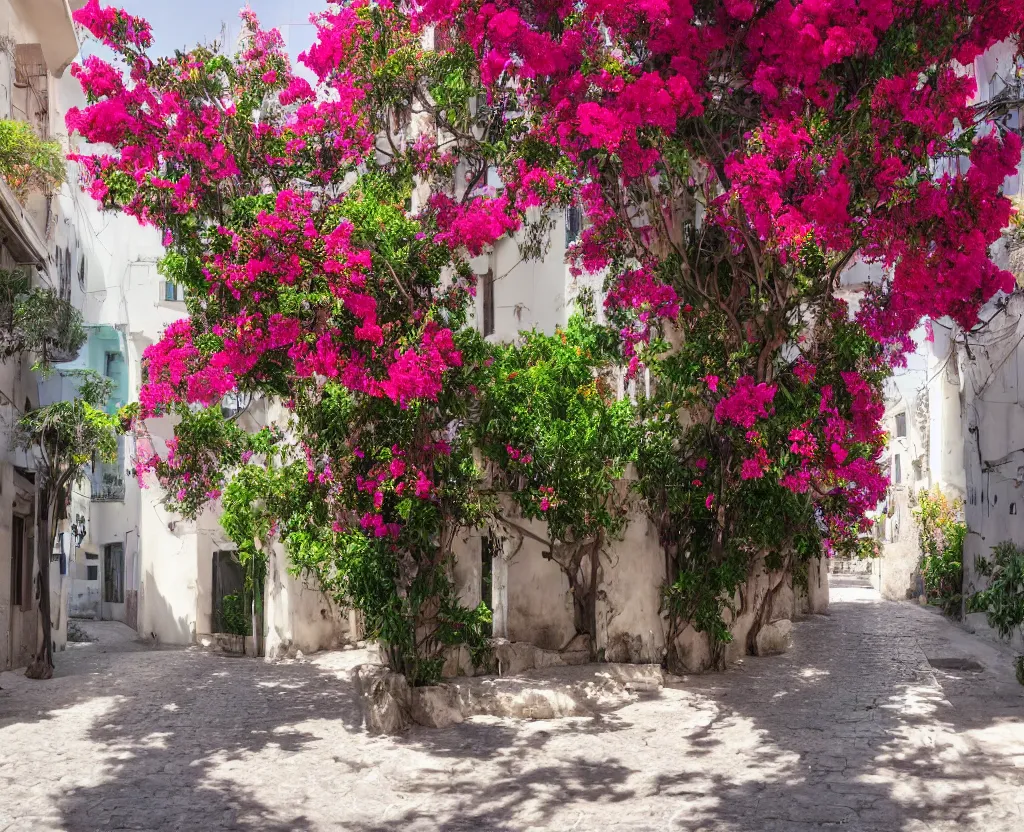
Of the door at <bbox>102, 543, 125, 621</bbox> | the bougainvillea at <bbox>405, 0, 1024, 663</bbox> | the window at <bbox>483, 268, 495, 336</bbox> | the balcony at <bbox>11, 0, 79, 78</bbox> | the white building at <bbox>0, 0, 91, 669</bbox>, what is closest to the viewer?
the bougainvillea at <bbox>405, 0, 1024, 663</bbox>

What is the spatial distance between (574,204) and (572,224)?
10.0 metres

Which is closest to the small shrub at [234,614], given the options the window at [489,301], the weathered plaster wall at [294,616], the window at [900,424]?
the weathered plaster wall at [294,616]

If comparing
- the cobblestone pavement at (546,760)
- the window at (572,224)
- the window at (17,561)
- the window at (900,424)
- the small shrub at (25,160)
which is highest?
the window at (572,224)

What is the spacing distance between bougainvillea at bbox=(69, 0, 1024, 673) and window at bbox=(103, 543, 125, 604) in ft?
59.0

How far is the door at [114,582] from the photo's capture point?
95.1ft

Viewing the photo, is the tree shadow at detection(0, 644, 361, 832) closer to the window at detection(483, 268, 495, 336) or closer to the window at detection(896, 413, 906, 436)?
the window at detection(483, 268, 495, 336)

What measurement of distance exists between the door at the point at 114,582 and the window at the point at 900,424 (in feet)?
73.1

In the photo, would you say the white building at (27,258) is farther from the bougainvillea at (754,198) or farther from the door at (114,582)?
the door at (114,582)

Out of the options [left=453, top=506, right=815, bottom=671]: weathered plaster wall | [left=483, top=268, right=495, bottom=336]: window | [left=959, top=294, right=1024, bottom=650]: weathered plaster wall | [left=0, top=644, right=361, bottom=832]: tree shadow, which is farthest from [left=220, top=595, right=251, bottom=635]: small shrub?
[left=959, top=294, right=1024, bottom=650]: weathered plaster wall

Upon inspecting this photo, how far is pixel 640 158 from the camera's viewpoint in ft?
36.2

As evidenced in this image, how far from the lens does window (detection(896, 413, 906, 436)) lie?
33.9 meters

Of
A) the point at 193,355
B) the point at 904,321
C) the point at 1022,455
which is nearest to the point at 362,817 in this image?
the point at 193,355

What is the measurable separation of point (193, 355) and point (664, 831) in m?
6.64

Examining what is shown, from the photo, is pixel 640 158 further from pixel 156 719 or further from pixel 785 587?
pixel 785 587
